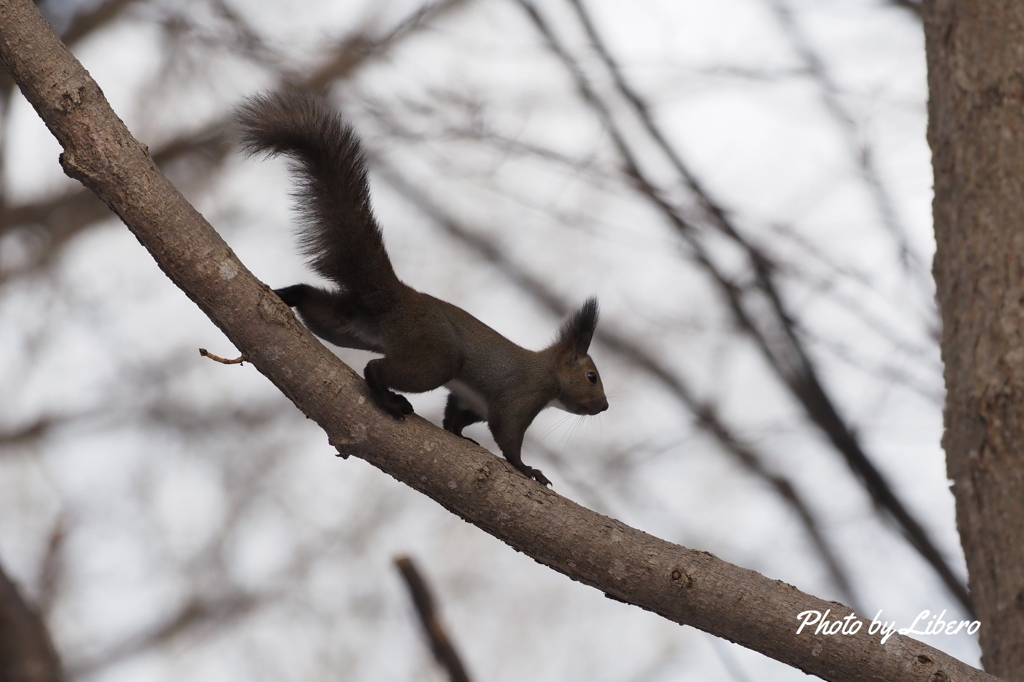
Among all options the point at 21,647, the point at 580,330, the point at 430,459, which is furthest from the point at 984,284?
the point at 21,647

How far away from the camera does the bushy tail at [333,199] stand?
9.84 feet

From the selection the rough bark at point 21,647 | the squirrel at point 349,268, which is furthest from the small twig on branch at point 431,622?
the rough bark at point 21,647

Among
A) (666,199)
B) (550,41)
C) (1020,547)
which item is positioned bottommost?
(1020,547)

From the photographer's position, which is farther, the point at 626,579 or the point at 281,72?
the point at 281,72

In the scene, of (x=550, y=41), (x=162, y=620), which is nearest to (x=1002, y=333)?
(x=550, y=41)

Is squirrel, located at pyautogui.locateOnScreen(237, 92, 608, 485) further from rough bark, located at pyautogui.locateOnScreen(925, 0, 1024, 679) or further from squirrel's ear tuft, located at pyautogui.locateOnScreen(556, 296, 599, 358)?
rough bark, located at pyautogui.locateOnScreen(925, 0, 1024, 679)

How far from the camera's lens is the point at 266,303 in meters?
2.46

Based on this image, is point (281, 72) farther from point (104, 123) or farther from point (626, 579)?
point (626, 579)

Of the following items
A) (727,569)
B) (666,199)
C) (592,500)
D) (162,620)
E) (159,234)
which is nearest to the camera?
(159,234)

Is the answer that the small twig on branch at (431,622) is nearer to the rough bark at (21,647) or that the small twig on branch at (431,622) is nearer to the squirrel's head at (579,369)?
the squirrel's head at (579,369)

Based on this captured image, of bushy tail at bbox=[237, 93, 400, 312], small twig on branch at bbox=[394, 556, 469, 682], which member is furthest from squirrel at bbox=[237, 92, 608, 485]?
small twig on branch at bbox=[394, 556, 469, 682]

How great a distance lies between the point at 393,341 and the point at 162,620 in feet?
17.4

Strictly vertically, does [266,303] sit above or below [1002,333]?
below

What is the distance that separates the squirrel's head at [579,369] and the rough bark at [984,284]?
1.34 m
